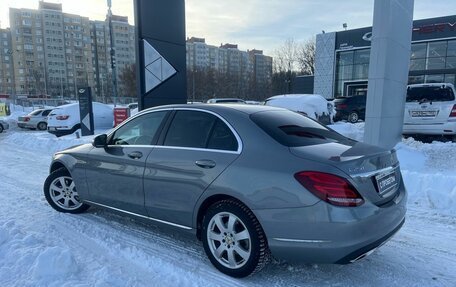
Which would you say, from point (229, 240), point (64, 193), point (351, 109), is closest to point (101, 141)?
point (64, 193)

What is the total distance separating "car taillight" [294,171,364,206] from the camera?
2.80 metres

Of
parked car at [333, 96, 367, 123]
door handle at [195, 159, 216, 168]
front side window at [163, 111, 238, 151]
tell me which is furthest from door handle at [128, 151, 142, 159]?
parked car at [333, 96, 367, 123]

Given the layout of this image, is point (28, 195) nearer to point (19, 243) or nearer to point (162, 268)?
point (19, 243)

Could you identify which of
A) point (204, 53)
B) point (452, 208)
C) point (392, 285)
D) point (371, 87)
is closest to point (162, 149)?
point (392, 285)

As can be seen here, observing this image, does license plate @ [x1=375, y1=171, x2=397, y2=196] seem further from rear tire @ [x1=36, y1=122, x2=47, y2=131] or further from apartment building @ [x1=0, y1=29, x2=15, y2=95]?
apartment building @ [x1=0, y1=29, x2=15, y2=95]

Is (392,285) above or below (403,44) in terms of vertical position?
below

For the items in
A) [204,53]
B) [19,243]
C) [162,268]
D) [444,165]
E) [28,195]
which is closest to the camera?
[162,268]

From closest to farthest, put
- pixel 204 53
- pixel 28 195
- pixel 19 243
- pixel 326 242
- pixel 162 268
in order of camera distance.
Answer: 1. pixel 326 242
2. pixel 162 268
3. pixel 19 243
4. pixel 28 195
5. pixel 204 53

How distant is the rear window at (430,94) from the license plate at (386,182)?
28.2ft

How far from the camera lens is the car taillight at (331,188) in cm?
280

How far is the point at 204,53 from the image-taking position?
119m

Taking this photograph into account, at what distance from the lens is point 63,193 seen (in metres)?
5.18

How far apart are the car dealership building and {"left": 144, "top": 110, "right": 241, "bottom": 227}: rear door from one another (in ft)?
92.9

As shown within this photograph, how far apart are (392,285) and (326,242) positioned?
3.11 feet
